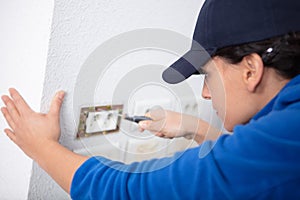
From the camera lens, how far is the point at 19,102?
0.63 m

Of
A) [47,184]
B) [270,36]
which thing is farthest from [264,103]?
[47,184]

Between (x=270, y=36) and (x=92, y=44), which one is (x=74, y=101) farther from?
(x=270, y=36)

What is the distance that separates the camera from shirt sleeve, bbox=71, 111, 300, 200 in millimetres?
483

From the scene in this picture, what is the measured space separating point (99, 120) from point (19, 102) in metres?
0.17

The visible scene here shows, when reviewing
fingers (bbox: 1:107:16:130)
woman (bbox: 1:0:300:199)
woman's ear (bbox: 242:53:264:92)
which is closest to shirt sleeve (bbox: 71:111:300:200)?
woman (bbox: 1:0:300:199)

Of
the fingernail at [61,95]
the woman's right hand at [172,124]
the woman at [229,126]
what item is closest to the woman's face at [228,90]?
the woman at [229,126]

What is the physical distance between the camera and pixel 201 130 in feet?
2.67

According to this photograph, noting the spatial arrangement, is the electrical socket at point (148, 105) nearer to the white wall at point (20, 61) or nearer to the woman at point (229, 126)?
the woman at point (229, 126)

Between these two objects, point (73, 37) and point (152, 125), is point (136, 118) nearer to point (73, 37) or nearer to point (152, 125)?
point (152, 125)

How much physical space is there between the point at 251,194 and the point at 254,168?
45 millimetres

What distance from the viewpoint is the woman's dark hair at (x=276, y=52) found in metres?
0.58

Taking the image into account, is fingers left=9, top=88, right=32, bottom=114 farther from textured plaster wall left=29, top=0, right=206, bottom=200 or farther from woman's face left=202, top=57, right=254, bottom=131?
woman's face left=202, top=57, right=254, bottom=131

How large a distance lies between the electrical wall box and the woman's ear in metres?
0.28

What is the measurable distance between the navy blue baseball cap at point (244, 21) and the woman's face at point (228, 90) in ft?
0.12
